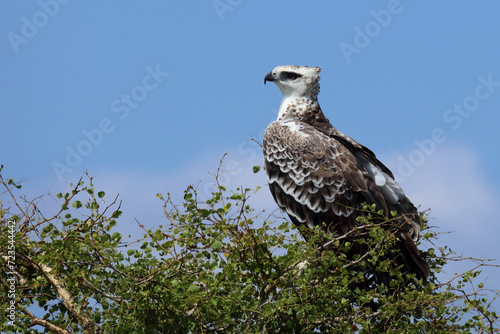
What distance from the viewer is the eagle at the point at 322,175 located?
28.5 ft

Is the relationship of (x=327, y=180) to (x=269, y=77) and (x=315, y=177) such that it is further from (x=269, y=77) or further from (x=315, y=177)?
(x=269, y=77)

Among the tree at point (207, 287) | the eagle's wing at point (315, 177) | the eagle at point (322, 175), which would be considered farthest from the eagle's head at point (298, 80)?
the tree at point (207, 287)

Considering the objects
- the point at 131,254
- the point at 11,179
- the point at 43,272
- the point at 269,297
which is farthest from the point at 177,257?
the point at 11,179

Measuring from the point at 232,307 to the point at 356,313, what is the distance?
1.34 metres

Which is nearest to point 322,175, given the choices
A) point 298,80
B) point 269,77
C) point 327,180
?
point 327,180

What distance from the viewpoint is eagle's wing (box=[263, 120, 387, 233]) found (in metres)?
8.80

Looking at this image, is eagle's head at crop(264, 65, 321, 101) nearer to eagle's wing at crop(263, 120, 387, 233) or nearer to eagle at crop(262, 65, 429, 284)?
eagle at crop(262, 65, 429, 284)

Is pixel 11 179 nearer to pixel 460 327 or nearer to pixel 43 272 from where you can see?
pixel 43 272

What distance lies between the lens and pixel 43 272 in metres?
6.84

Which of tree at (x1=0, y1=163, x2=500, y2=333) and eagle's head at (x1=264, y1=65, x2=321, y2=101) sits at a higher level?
eagle's head at (x1=264, y1=65, x2=321, y2=101)

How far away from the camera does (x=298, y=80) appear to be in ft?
33.6

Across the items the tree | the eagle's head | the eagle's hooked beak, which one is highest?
the eagle's hooked beak

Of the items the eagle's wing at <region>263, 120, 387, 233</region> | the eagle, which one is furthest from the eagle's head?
the eagle's wing at <region>263, 120, 387, 233</region>

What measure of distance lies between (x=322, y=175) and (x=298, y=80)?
6.34 ft
